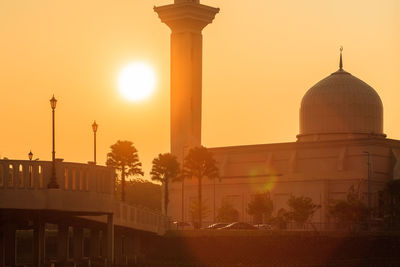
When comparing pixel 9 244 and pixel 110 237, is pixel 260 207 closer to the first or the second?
pixel 9 244

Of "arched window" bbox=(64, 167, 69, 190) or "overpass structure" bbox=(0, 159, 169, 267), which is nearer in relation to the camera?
"overpass structure" bbox=(0, 159, 169, 267)

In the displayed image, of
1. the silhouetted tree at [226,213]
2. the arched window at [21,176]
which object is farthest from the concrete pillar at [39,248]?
the silhouetted tree at [226,213]

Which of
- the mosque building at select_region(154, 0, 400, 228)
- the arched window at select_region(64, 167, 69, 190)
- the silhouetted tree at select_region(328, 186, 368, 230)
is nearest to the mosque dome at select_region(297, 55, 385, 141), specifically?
the mosque building at select_region(154, 0, 400, 228)

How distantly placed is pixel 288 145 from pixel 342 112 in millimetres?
9050

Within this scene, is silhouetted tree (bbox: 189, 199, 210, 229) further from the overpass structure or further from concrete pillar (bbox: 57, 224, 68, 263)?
concrete pillar (bbox: 57, 224, 68, 263)

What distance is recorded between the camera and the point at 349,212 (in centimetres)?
13725

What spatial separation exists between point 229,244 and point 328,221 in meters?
48.7

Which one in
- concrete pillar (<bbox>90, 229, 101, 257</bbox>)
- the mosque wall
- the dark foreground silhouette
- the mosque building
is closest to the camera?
concrete pillar (<bbox>90, 229, 101, 257</bbox>)

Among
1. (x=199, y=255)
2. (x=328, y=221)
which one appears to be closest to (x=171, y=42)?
(x=328, y=221)

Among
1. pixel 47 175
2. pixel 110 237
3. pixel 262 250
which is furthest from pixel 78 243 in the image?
pixel 47 175

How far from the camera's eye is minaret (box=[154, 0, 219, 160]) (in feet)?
549

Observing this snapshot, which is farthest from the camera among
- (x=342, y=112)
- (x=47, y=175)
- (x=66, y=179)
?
(x=342, y=112)

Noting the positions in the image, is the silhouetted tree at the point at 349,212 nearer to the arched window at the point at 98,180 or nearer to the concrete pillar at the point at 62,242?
the concrete pillar at the point at 62,242

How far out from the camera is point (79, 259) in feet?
302
